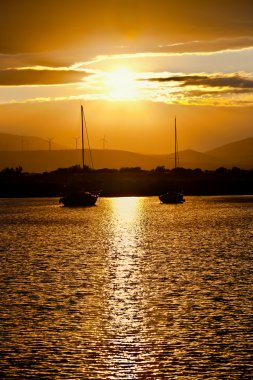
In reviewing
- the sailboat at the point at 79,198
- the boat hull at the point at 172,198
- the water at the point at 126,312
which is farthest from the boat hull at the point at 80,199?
the water at the point at 126,312

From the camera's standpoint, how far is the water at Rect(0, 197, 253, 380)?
3020 cm

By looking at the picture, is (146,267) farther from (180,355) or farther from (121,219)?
(121,219)

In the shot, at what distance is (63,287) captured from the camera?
4969 centimetres

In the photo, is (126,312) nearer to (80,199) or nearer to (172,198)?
(80,199)

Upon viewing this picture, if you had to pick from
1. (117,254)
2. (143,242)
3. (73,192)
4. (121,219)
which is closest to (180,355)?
(117,254)

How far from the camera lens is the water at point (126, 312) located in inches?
1189

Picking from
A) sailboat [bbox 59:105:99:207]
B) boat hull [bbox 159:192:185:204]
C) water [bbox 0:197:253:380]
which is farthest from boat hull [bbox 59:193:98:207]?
water [bbox 0:197:253:380]

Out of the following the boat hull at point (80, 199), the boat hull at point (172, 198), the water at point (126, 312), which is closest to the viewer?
the water at point (126, 312)

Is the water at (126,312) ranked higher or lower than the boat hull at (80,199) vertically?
lower

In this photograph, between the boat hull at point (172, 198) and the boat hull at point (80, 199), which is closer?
the boat hull at point (80, 199)

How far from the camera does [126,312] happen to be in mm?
41062

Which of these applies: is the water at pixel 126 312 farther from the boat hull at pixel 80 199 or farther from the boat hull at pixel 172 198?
the boat hull at pixel 172 198

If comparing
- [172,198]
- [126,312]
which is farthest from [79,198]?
[126,312]

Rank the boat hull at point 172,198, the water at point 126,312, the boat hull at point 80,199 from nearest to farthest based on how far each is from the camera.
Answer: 1. the water at point 126,312
2. the boat hull at point 80,199
3. the boat hull at point 172,198
